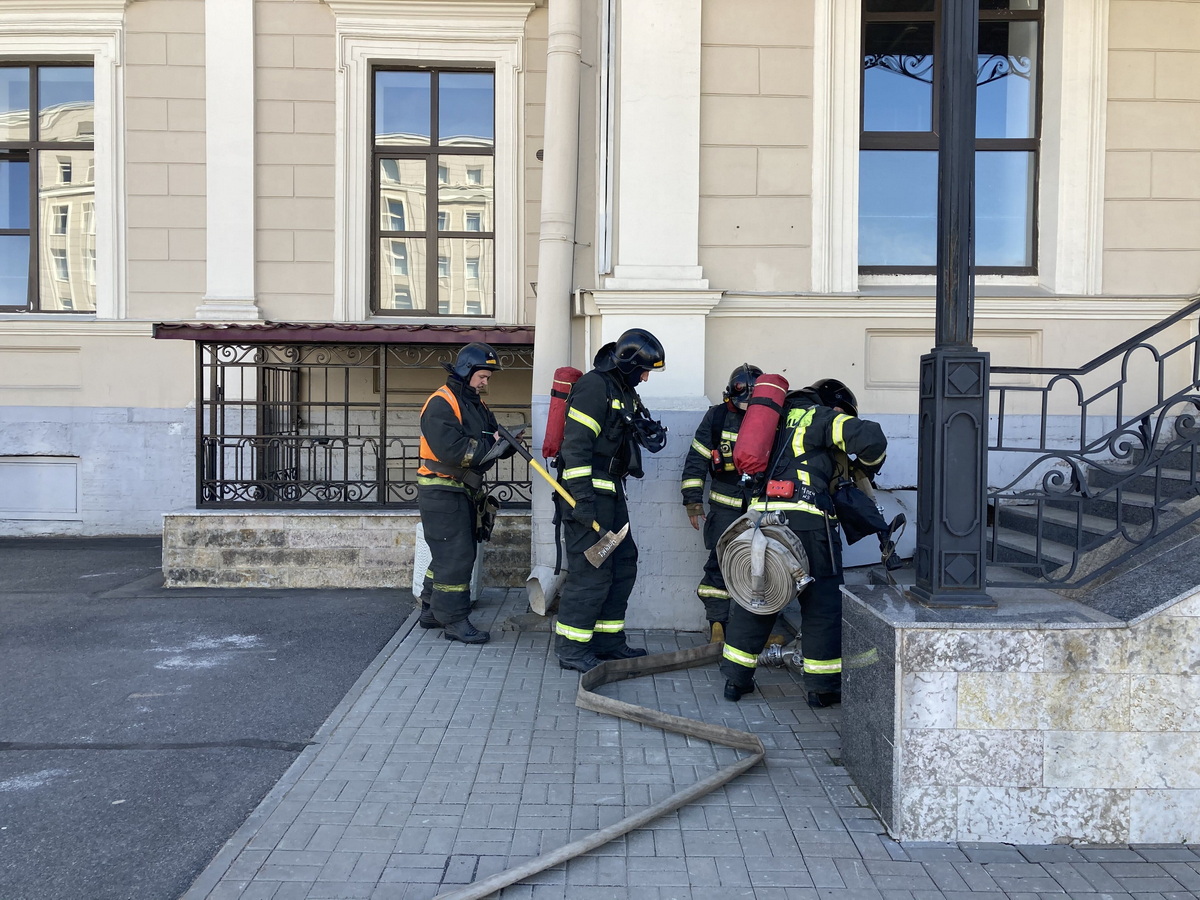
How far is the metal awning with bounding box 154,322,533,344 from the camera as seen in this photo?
7.57m

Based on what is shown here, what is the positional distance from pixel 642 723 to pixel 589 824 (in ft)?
3.46

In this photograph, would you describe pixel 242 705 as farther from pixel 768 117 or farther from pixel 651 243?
pixel 768 117

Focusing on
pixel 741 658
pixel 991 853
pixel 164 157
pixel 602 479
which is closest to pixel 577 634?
pixel 602 479

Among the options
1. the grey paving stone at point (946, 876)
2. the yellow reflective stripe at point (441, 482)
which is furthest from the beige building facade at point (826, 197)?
the grey paving stone at point (946, 876)

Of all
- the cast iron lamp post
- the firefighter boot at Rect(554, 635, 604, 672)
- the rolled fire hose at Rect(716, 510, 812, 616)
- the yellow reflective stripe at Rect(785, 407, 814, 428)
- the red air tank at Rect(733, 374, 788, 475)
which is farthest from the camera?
the firefighter boot at Rect(554, 635, 604, 672)

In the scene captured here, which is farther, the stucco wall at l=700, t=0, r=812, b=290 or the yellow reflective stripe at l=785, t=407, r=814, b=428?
the stucco wall at l=700, t=0, r=812, b=290

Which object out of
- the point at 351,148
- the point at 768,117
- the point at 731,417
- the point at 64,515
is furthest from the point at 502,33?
the point at 64,515

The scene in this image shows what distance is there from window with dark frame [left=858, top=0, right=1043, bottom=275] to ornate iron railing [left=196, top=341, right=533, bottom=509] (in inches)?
129

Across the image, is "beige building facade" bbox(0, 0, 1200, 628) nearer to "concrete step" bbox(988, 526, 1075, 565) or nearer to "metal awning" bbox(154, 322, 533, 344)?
"metal awning" bbox(154, 322, 533, 344)

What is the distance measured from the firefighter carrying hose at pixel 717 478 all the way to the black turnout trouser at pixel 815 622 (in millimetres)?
897

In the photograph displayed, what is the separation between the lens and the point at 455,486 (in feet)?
19.6

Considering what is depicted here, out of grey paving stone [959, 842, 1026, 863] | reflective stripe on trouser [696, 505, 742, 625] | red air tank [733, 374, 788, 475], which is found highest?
red air tank [733, 374, 788, 475]

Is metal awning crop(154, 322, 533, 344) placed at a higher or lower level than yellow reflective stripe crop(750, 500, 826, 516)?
→ higher

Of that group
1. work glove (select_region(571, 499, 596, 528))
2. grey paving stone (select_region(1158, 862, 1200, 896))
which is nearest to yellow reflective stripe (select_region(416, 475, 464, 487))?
work glove (select_region(571, 499, 596, 528))
